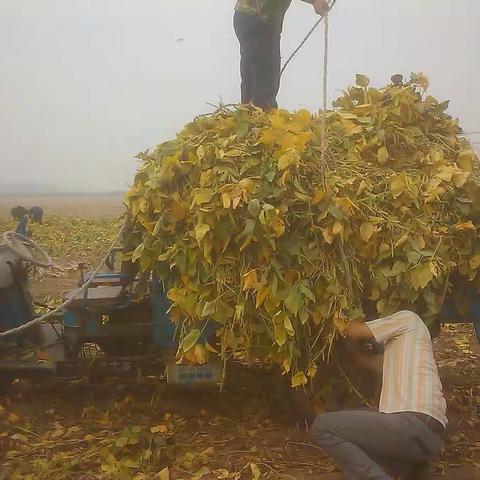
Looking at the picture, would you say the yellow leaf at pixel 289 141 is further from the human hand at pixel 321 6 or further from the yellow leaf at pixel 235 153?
the human hand at pixel 321 6

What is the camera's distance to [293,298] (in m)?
2.86

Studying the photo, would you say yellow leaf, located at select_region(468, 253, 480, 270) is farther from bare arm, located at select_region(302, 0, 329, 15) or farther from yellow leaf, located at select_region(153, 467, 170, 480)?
yellow leaf, located at select_region(153, 467, 170, 480)

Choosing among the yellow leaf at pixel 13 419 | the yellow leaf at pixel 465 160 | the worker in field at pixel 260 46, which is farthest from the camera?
the worker in field at pixel 260 46

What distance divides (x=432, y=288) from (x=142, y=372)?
5.72ft

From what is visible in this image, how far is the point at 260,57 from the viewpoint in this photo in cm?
400

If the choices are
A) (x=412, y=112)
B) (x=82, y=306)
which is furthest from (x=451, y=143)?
(x=82, y=306)

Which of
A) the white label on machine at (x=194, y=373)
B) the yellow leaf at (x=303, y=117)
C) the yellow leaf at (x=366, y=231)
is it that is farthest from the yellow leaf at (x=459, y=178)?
the white label on machine at (x=194, y=373)

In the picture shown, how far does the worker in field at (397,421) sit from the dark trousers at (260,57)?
1.84 m

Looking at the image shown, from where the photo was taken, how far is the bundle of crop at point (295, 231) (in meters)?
2.90

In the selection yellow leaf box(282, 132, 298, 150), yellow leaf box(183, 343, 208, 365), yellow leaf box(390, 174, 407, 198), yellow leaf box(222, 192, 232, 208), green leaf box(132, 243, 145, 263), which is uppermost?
yellow leaf box(282, 132, 298, 150)

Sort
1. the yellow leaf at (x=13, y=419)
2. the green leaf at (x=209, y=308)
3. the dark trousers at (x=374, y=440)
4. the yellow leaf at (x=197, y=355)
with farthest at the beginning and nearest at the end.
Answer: the yellow leaf at (x=13, y=419) → the yellow leaf at (x=197, y=355) → the green leaf at (x=209, y=308) → the dark trousers at (x=374, y=440)

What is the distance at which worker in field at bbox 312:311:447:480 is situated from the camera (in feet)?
8.39

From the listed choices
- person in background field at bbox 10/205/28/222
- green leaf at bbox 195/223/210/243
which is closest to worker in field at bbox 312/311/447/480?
green leaf at bbox 195/223/210/243

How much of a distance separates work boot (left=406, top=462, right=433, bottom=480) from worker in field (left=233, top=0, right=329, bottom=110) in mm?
2185
